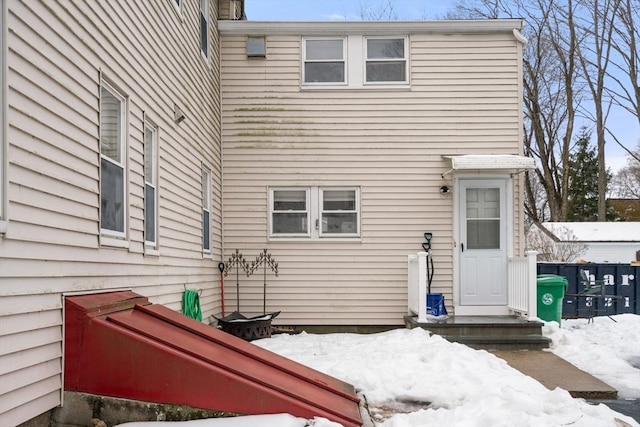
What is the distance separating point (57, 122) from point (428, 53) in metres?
7.44

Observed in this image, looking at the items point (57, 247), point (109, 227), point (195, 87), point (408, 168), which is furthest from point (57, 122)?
point (408, 168)

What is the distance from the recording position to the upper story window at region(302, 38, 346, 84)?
10148mm

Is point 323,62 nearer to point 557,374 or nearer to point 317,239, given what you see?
point 317,239

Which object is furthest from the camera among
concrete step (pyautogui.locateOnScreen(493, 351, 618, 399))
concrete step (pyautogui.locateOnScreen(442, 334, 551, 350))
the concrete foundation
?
concrete step (pyautogui.locateOnScreen(442, 334, 551, 350))

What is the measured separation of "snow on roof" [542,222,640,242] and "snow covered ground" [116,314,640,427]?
50.9ft

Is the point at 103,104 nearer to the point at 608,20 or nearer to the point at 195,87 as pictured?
the point at 195,87

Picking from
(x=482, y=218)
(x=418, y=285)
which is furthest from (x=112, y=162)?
(x=482, y=218)

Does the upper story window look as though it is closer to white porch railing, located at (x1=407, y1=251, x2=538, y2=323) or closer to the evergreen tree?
A: white porch railing, located at (x1=407, y1=251, x2=538, y2=323)

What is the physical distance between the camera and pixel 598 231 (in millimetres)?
25016

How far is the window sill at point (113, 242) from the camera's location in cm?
463

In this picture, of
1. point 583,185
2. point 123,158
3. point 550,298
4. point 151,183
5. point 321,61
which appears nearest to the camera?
point 123,158

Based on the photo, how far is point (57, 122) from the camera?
386 centimetres

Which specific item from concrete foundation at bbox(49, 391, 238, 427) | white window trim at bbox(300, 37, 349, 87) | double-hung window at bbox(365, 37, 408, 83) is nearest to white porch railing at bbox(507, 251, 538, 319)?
double-hung window at bbox(365, 37, 408, 83)

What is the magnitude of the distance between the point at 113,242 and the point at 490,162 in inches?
249
